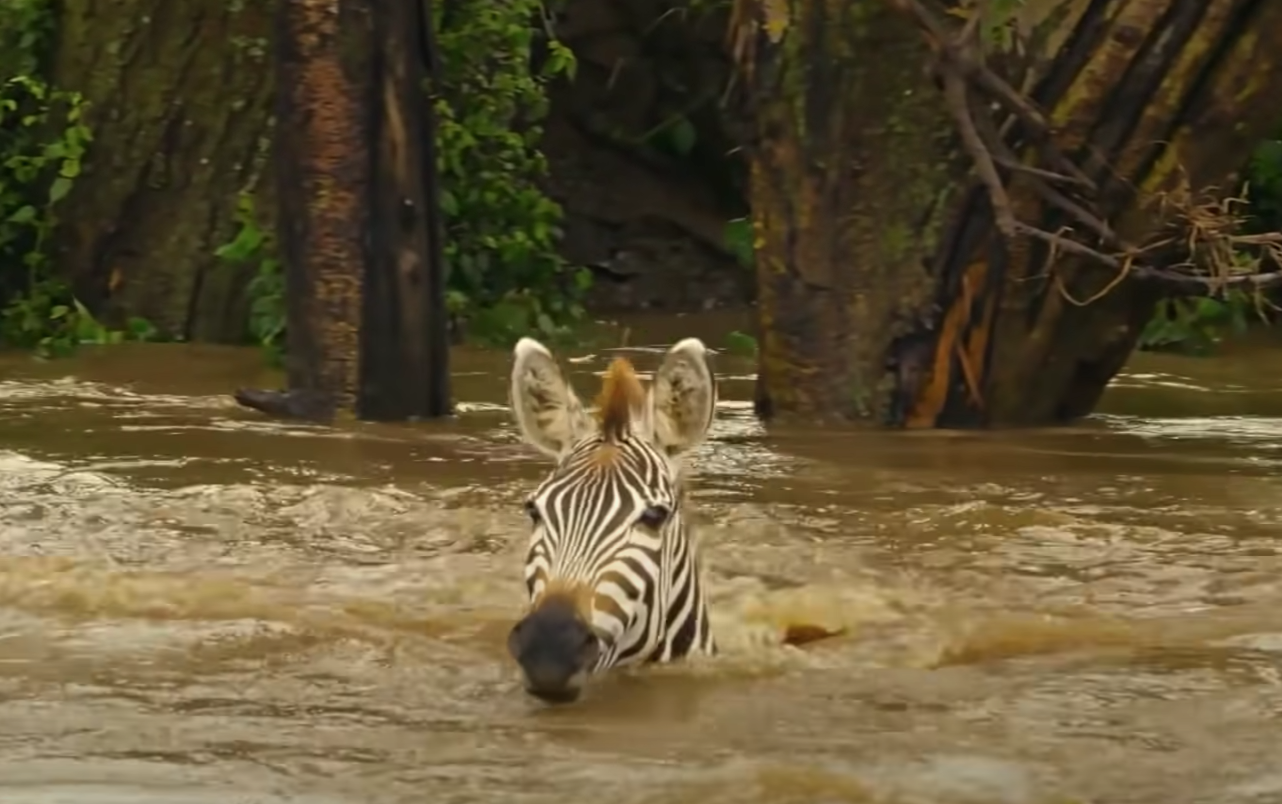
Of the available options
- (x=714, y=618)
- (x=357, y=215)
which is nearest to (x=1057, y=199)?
(x=357, y=215)

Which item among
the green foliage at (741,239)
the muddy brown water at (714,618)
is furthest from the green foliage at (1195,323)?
the muddy brown water at (714,618)

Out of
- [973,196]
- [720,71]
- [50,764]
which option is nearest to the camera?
[50,764]

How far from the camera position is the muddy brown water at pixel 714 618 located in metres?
5.61

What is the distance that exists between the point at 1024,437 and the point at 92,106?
21.1 feet

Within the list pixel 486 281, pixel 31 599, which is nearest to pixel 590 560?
pixel 31 599

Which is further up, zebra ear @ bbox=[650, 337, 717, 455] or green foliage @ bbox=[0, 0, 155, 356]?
green foliage @ bbox=[0, 0, 155, 356]

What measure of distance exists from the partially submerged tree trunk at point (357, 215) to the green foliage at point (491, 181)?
9.88 ft

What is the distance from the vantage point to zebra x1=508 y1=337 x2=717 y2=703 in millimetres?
5875

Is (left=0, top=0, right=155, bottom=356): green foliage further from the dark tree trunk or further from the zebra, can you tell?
the zebra

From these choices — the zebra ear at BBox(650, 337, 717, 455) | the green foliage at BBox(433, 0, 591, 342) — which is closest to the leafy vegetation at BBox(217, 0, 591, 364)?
the green foliage at BBox(433, 0, 591, 342)

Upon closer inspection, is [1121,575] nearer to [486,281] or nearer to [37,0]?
[486,281]

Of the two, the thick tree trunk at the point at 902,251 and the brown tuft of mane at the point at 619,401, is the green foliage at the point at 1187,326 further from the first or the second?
the brown tuft of mane at the point at 619,401

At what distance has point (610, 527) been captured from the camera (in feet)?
20.1

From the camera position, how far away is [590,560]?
19.9 ft
